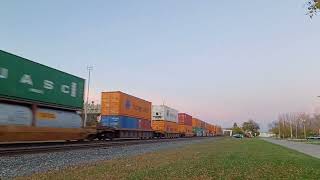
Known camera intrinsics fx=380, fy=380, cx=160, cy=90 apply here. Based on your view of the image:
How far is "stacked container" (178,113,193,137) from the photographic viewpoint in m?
68.2

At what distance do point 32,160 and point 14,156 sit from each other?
4.45 feet

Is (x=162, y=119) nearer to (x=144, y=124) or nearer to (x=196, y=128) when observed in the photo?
(x=144, y=124)

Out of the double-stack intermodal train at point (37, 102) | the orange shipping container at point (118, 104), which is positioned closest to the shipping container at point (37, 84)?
the double-stack intermodal train at point (37, 102)

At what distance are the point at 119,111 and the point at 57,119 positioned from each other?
590 inches

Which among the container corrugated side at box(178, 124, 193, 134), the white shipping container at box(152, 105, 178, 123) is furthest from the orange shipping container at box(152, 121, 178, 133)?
the container corrugated side at box(178, 124, 193, 134)

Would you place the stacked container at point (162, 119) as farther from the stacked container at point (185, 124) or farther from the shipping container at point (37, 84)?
the shipping container at point (37, 84)

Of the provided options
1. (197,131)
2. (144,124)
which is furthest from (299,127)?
(144,124)

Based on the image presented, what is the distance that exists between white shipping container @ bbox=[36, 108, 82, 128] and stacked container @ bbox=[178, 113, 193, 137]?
43.5 meters

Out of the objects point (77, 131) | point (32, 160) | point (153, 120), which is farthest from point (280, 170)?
point (153, 120)

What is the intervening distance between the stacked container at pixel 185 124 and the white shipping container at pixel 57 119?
4346 centimetres

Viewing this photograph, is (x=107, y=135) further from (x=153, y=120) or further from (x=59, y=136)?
(x=153, y=120)

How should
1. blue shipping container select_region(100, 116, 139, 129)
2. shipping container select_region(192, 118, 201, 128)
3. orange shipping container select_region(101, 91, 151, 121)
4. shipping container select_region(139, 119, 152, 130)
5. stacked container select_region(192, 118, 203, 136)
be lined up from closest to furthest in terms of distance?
blue shipping container select_region(100, 116, 139, 129)
orange shipping container select_region(101, 91, 151, 121)
shipping container select_region(139, 119, 152, 130)
shipping container select_region(192, 118, 201, 128)
stacked container select_region(192, 118, 203, 136)

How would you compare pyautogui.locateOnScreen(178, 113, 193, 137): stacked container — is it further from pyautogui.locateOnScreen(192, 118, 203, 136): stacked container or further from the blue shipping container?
the blue shipping container

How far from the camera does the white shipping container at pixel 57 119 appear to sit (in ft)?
66.9
